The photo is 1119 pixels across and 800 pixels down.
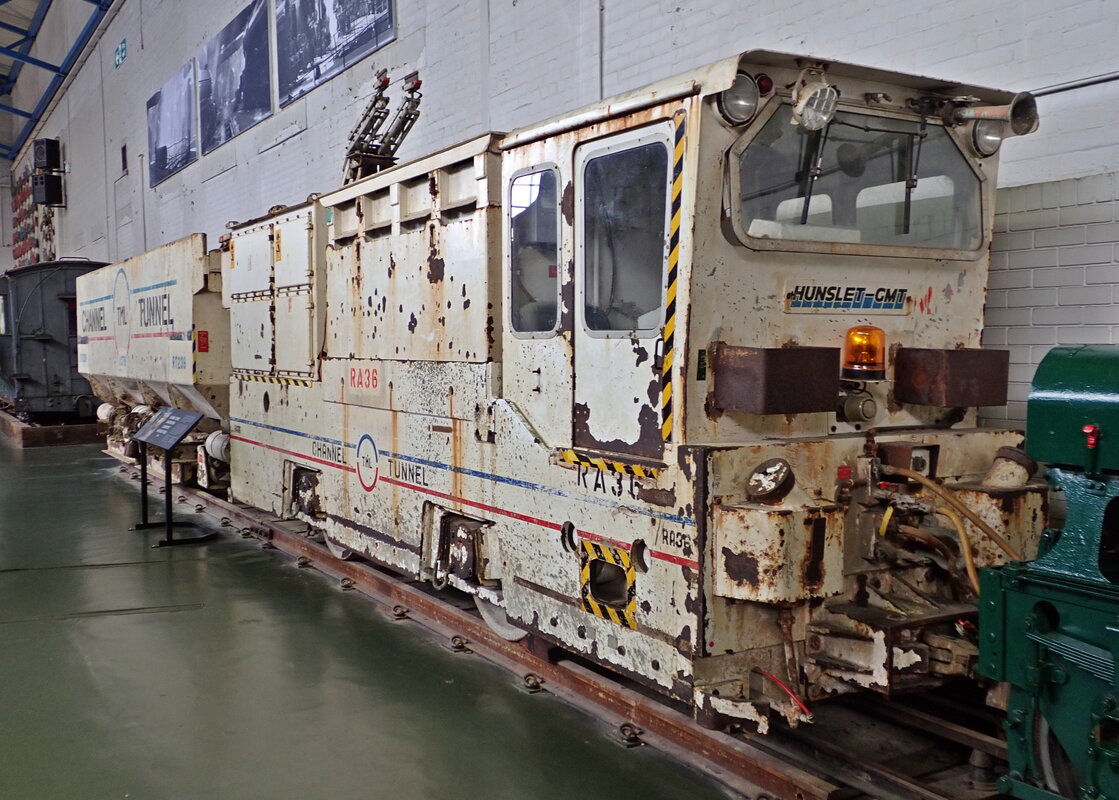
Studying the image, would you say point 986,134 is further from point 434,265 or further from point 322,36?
point 322,36

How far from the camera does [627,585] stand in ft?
12.1

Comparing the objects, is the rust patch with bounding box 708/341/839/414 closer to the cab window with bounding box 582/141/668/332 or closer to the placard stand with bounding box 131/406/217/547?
the cab window with bounding box 582/141/668/332

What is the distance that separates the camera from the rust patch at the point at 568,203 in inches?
152

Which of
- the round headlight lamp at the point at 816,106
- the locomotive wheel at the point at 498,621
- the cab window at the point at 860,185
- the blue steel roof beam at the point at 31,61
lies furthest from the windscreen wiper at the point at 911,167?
the blue steel roof beam at the point at 31,61

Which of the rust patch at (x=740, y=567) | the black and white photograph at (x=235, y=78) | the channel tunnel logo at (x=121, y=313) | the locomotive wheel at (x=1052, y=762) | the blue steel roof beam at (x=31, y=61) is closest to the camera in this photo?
the locomotive wheel at (x=1052, y=762)

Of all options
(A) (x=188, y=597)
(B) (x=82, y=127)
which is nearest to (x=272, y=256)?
(A) (x=188, y=597)

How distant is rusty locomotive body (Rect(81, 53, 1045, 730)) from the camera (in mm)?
3279

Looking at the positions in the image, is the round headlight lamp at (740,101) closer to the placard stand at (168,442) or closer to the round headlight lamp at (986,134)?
the round headlight lamp at (986,134)

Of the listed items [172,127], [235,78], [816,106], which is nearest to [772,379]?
[816,106]

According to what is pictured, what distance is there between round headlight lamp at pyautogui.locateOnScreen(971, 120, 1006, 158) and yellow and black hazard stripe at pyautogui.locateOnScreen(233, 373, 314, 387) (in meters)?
4.55

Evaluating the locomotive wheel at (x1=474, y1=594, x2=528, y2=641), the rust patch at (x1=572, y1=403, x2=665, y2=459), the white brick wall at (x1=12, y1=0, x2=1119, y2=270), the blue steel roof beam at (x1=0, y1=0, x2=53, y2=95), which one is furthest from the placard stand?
the blue steel roof beam at (x1=0, y1=0, x2=53, y2=95)

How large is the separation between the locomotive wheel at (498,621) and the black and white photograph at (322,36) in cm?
670

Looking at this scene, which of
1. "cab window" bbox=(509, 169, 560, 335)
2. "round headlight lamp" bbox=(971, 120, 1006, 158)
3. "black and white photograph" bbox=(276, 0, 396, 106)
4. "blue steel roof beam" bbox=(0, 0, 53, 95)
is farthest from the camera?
"blue steel roof beam" bbox=(0, 0, 53, 95)

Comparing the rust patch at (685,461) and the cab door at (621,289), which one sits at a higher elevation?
the cab door at (621,289)
